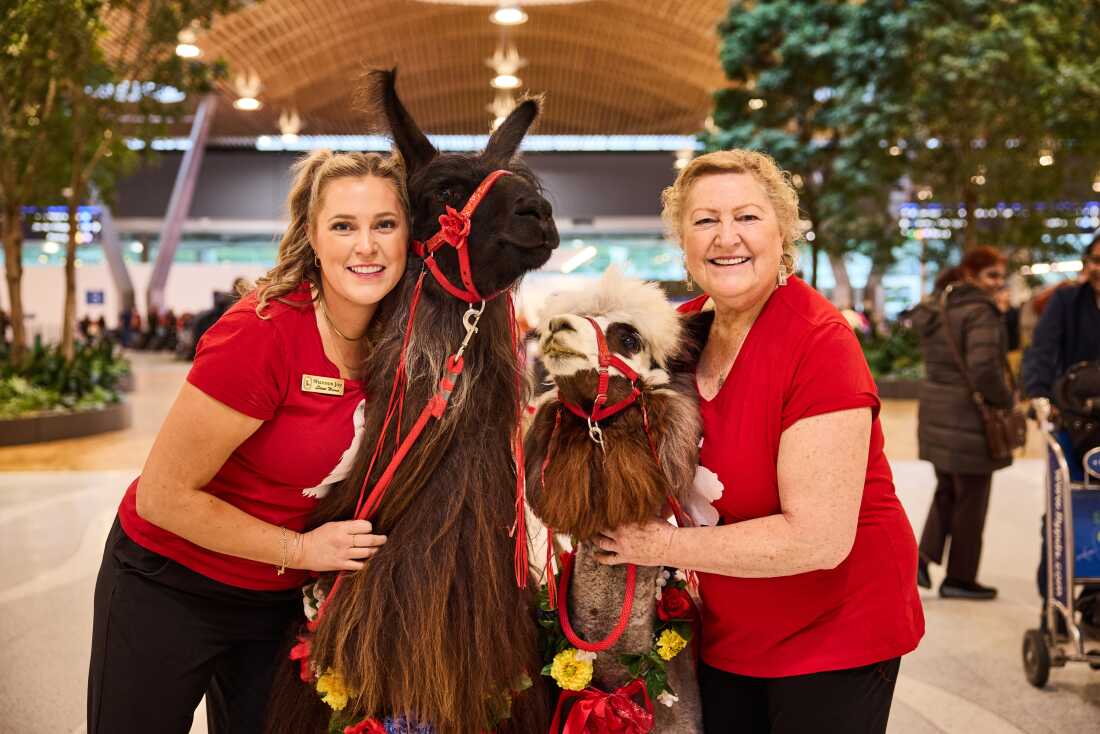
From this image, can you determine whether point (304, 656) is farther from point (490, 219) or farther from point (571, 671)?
point (490, 219)

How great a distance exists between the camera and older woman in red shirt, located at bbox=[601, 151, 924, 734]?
1.67 m

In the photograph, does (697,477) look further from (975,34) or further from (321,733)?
→ (975,34)

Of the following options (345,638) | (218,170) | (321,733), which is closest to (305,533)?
(345,638)

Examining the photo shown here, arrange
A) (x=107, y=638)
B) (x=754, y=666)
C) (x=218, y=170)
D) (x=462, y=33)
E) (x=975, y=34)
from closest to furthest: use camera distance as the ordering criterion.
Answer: (x=754, y=666) → (x=107, y=638) → (x=975, y=34) → (x=462, y=33) → (x=218, y=170)

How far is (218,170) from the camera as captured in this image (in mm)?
31359

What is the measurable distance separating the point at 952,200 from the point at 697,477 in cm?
1322

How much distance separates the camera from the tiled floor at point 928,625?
3.50 m

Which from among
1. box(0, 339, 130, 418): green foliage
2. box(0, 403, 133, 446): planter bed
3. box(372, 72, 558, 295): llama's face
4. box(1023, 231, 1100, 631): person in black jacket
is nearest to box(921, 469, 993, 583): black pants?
box(1023, 231, 1100, 631): person in black jacket

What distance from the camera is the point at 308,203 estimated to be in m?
1.87

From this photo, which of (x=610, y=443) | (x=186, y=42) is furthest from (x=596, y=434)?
(x=186, y=42)

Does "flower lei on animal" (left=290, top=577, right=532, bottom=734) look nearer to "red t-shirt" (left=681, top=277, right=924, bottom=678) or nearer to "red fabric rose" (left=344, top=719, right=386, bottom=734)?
"red fabric rose" (left=344, top=719, right=386, bottom=734)

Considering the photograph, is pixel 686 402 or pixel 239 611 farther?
pixel 239 611

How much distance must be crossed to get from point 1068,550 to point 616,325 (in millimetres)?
2750

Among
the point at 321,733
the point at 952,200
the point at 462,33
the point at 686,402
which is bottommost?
the point at 321,733
